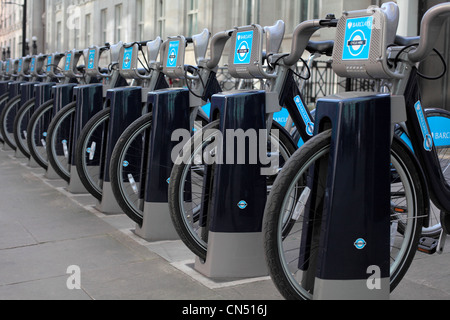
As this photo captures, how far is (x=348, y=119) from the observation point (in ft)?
9.37

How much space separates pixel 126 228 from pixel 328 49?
208 cm

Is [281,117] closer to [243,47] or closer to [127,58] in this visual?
[127,58]

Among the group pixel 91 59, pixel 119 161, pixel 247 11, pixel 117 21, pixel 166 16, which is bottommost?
pixel 119 161

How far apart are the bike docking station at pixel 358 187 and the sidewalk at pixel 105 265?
1.75 ft

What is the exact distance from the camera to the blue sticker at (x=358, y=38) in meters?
3.02

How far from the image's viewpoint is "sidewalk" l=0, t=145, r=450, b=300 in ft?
11.3

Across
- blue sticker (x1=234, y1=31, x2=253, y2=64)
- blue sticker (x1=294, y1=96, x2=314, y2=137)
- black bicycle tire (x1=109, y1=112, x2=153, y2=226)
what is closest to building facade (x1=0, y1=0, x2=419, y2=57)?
blue sticker (x1=294, y1=96, x2=314, y2=137)

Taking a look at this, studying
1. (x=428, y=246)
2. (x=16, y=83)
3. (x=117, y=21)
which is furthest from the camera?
(x=117, y=21)

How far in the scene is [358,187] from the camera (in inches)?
114

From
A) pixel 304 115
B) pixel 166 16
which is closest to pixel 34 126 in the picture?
pixel 304 115

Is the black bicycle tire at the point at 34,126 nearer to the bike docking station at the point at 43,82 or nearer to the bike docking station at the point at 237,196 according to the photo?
the bike docking station at the point at 43,82

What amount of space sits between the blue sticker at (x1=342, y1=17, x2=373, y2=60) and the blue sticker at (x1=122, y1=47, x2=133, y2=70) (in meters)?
3.05

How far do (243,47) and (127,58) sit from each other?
2.10 m
